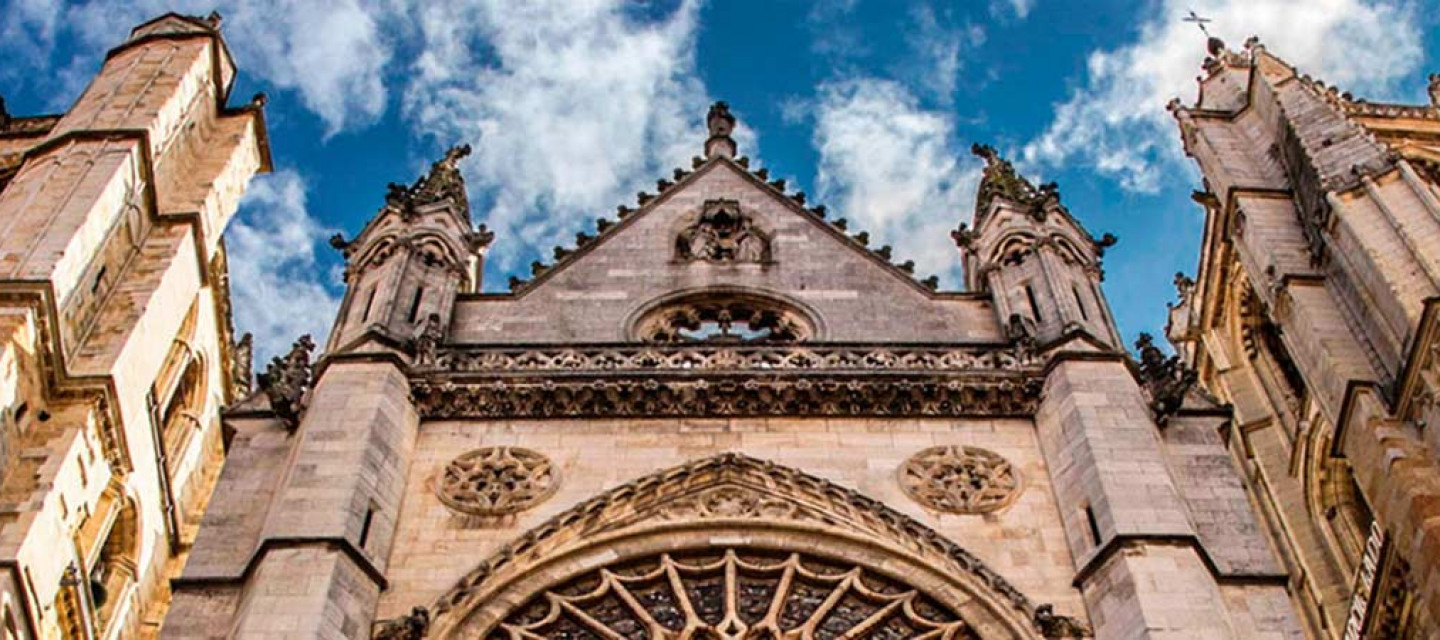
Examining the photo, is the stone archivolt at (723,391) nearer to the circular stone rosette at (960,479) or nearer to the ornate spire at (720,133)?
the circular stone rosette at (960,479)

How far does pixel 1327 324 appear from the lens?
1814cm

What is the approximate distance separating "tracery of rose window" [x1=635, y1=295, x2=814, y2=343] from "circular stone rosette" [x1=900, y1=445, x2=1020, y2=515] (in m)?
2.91

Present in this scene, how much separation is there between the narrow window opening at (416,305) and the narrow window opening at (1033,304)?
5.74 meters

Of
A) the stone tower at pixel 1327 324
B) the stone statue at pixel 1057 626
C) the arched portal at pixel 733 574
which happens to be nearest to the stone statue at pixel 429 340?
the arched portal at pixel 733 574

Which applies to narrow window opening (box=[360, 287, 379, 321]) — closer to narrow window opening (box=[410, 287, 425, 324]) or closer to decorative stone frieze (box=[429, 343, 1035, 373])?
narrow window opening (box=[410, 287, 425, 324])

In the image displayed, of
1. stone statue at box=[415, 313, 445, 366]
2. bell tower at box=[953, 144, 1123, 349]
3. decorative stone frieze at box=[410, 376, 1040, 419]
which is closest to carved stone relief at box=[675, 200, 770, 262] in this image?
bell tower at box=[953, 144, 1123, 349]

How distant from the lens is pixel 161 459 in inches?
750

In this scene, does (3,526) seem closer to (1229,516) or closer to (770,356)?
(770,356)

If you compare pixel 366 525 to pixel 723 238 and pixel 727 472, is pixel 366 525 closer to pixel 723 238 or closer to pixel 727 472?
pixel 727 472

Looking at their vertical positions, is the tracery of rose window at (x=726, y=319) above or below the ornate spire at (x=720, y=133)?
below

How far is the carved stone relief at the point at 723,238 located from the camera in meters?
18.5

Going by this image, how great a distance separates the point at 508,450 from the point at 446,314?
8.55ft

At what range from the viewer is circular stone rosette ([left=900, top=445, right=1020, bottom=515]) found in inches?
541

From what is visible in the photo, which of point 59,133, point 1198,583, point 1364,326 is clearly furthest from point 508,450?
point 1364,326
